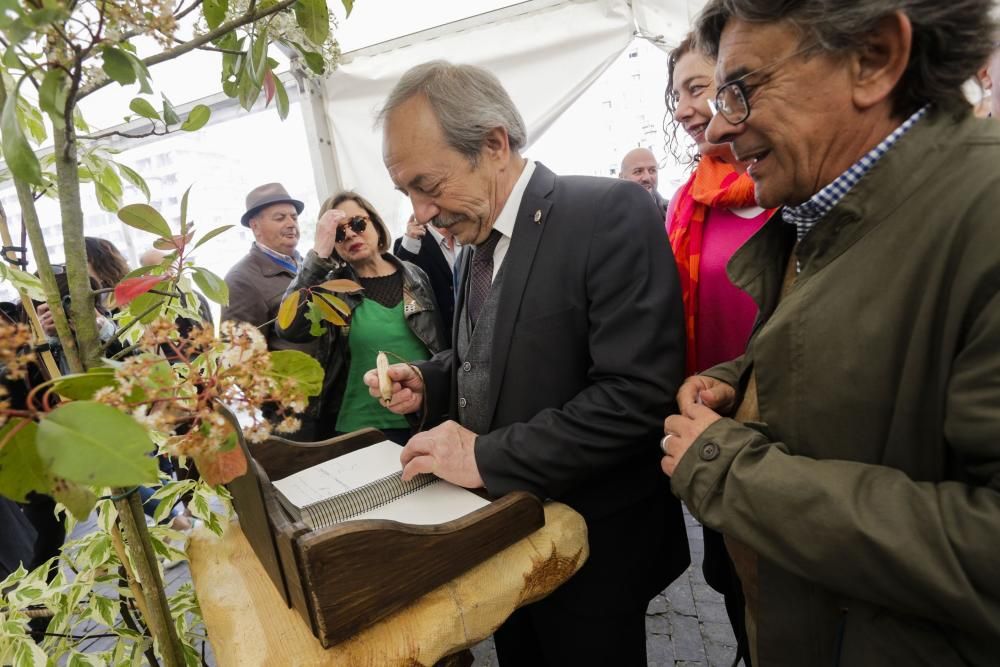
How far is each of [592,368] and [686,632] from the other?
6.99 feet

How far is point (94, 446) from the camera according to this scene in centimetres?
37

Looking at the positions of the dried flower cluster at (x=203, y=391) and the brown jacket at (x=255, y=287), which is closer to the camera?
the dried flower cluster at (x=203, y=391)

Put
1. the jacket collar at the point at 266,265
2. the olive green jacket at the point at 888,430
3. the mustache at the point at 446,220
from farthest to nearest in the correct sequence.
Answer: the jacket collar at the point at 266,265, the mustache at the point at 446,220, the olive green jacket at the point at 888,430

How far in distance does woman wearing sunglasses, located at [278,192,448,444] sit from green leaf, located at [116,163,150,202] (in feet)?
4.29

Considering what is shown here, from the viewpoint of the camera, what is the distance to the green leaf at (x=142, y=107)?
0.80 meters

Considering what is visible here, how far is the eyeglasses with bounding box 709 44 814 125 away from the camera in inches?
35.9

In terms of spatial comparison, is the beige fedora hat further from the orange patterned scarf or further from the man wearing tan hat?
the orange patterned scarf

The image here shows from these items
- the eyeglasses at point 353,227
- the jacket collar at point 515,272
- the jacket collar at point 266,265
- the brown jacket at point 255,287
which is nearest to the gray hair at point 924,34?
the jacket collar at point 515,272

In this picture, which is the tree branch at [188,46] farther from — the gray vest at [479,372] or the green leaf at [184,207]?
the gray vest at [479,372]

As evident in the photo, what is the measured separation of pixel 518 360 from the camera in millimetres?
1315

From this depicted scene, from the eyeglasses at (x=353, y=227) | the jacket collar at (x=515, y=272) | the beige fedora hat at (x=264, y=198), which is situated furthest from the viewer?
the beige fedora hat at (x=264, y=198)

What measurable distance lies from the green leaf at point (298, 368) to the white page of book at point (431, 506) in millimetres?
485

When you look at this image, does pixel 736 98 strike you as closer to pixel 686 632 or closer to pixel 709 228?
pixel 709 228

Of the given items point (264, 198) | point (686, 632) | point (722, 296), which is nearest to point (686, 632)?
point (686, 632)
